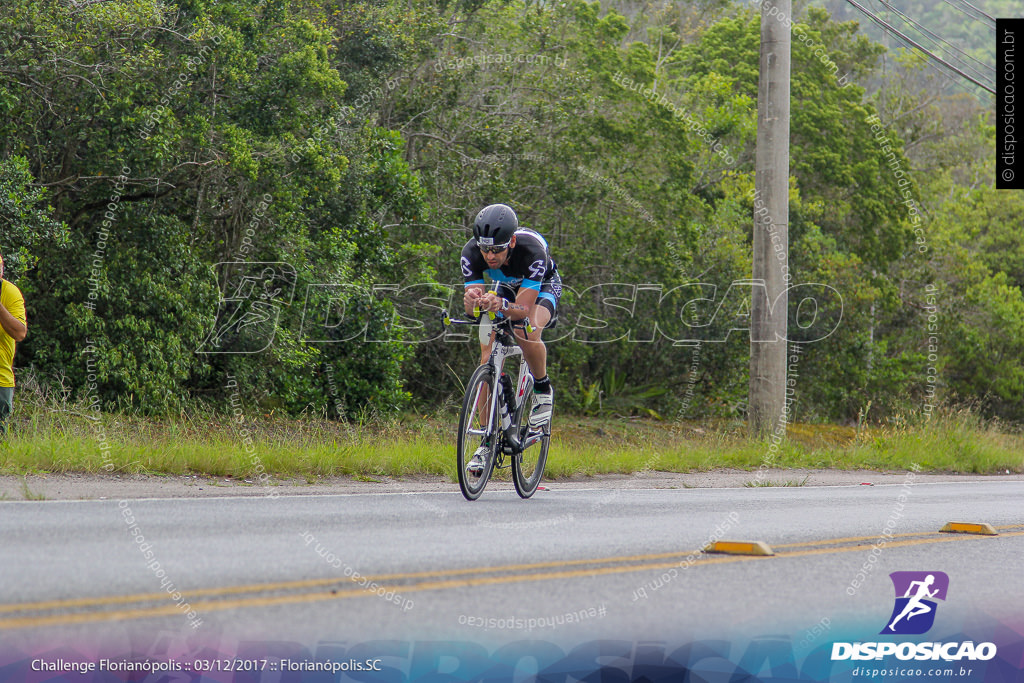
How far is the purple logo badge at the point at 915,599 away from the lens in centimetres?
480

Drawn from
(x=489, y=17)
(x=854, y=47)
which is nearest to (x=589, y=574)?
(x=489, y=17)

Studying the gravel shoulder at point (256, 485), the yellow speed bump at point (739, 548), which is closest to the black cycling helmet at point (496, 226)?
the gravel shoulder at point (256, 485)

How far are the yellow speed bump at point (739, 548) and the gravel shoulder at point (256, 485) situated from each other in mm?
3832

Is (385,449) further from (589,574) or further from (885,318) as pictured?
(885,318)

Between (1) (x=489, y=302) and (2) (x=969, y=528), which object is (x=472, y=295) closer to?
(1) (x=489, y=302)

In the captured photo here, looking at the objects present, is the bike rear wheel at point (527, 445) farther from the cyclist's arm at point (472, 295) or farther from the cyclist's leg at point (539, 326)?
the cyclist's arm at point (472, 295)

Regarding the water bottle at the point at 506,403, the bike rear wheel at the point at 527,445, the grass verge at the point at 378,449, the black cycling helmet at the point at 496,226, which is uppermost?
the black cycling helmet at the point at 496,226

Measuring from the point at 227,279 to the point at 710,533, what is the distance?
12.9 meters

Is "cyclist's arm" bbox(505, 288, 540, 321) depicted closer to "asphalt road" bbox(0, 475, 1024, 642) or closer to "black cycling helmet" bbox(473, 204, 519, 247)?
"black cycling helmet" bbox(473, 204, 519, 247)

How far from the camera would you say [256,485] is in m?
10.3

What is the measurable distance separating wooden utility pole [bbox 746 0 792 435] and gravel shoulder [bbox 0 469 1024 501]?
348 centimetres

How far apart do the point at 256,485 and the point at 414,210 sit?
11.0m

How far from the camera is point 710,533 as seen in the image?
24.4 ft

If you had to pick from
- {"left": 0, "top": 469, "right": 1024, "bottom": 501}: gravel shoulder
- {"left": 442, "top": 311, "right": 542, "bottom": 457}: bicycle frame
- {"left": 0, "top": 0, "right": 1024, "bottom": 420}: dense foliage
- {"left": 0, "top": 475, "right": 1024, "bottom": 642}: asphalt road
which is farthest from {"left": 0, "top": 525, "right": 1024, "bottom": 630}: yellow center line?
{"left": 0, "top": 0, "right": 1024, "bottom": 420}: dense foliage
